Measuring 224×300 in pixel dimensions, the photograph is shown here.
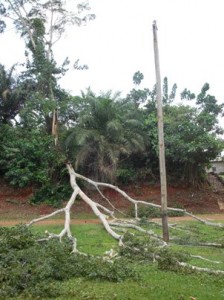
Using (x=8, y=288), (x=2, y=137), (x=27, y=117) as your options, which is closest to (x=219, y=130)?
(x=27, y=117)

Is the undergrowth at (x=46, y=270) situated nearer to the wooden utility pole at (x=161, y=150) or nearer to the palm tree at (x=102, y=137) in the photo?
the wooden utility pole at (x=161, y=150)

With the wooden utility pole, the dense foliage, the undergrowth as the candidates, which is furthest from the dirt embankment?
the undergrowth

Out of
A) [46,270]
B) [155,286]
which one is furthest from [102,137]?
[155,286]

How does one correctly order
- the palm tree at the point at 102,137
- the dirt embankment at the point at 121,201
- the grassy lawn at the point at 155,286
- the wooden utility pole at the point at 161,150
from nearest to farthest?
the grassy lawn at the point at 155,286
the wooden utility pole at the point at 161,150
the dirt embankment at the point at 121,201
the palm tree at the point at 102,137

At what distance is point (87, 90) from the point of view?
20672 millimetres

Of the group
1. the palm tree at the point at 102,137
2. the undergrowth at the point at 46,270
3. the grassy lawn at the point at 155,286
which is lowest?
the grassy lawn at the point at 155,286

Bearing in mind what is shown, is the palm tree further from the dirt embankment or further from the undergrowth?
the undergrowth

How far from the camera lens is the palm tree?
755 inches

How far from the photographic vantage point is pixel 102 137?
63.4ft

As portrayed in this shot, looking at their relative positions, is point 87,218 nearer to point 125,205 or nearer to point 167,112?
point 125,205

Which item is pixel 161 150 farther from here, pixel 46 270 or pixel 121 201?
pixel 121 201

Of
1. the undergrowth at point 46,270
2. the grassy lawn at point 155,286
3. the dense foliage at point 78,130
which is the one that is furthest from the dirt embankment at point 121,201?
the undergrowth at point 46,270

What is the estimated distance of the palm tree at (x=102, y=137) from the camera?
62.9 feet

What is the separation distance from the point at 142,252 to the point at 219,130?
12886 mm
